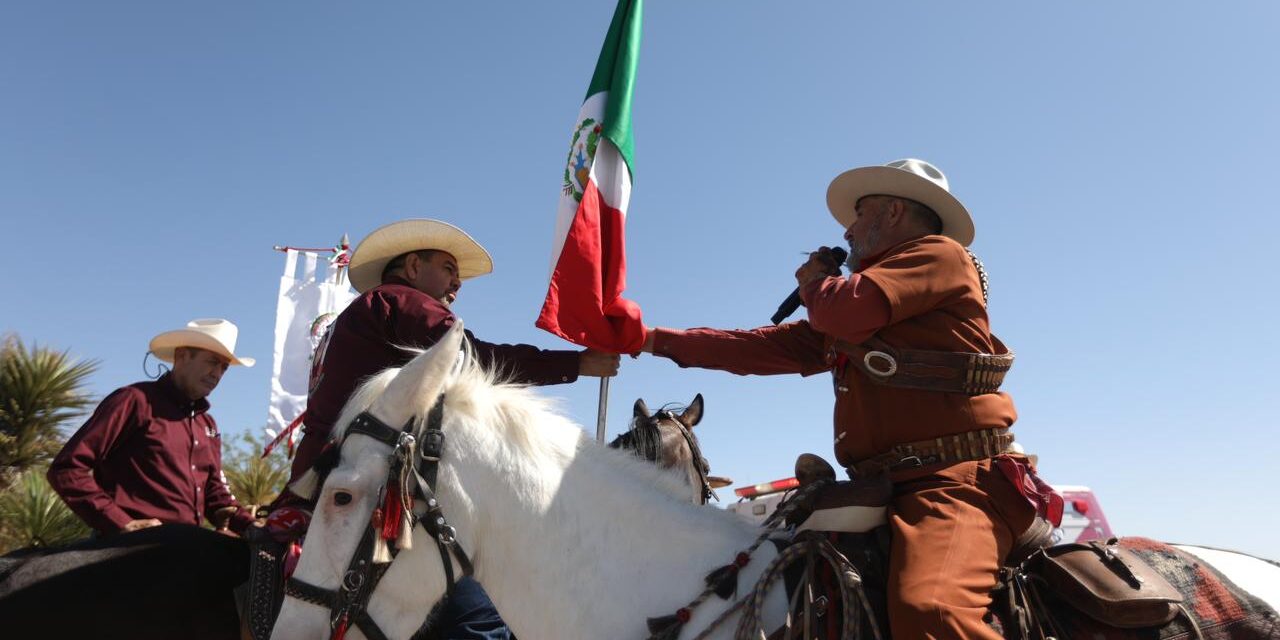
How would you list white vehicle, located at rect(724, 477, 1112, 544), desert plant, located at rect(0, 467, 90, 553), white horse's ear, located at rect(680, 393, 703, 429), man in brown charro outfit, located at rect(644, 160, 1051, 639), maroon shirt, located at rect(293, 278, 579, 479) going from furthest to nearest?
1. white vehicle, located at rect(724, 477, 1112, 544)
2. desert plant, located at rect(0, 467, 90, 553)
3. white horse's ear, located at rect(680, 393, 703, 429)
4. maroon shirt, located at rect(293, 278, 579, 479)
5. man in brown charro outfit, located at rect(644, 160, 1051, 639)

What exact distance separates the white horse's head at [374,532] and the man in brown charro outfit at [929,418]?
1502mm

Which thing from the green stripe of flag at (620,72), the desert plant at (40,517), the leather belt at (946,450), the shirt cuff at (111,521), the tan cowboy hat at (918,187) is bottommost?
the desert plant at (40,517)

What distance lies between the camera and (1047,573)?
2922mm

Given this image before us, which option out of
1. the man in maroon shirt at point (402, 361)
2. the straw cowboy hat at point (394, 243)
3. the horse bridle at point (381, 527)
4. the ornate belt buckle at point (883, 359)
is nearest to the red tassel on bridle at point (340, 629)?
the horse bridle at point (381, 527)

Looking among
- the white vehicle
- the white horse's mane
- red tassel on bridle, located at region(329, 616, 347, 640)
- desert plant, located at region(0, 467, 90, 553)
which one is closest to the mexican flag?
the white horse's mane

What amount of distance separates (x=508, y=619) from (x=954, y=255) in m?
2.20

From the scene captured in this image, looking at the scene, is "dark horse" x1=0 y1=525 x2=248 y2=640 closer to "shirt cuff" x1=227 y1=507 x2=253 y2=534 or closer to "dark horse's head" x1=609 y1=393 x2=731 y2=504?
"shirt cuff" x1=227 y1=507 x2=253 y2=534

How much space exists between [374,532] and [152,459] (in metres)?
3.61

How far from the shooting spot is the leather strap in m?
2.93

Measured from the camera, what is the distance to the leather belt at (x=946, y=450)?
287 cm

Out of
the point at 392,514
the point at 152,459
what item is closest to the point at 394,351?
the point at 392,514

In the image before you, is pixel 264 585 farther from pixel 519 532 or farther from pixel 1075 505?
pixel 1075 505

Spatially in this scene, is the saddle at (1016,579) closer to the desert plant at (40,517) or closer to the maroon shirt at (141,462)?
the maroon shirt at (141,462)

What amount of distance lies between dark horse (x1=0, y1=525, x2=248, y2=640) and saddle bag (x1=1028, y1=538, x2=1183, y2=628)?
3.88m
